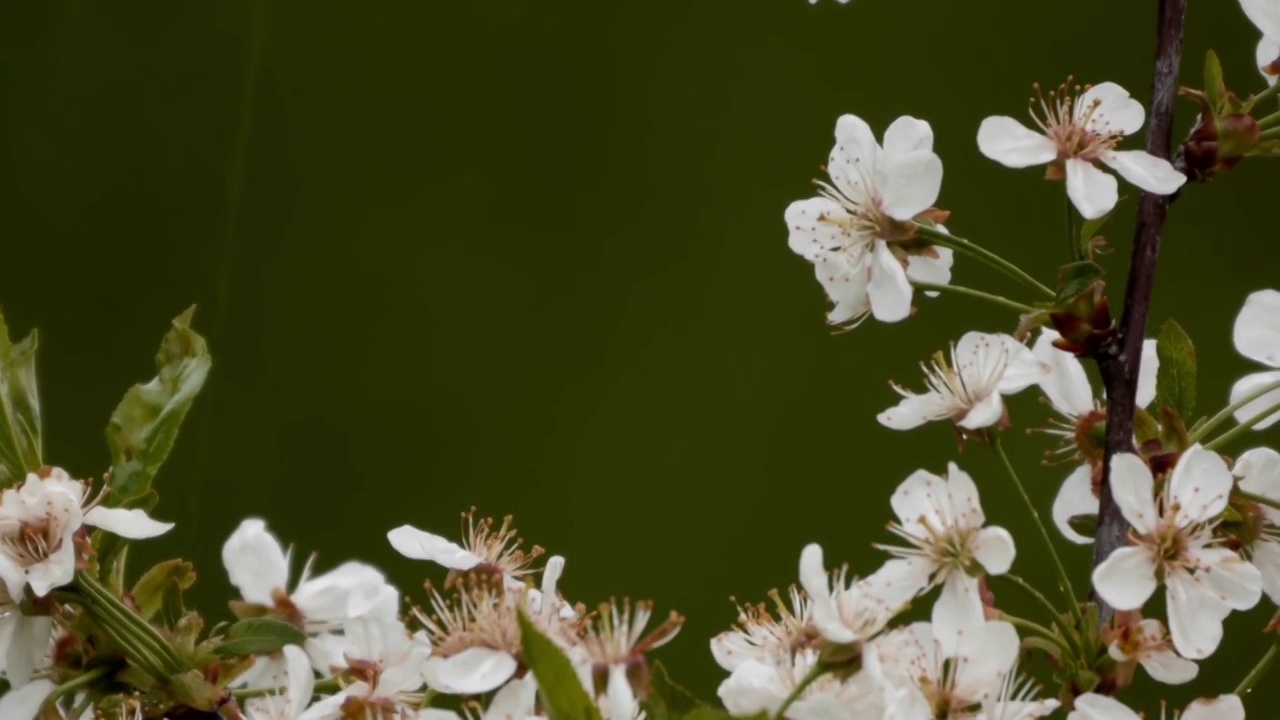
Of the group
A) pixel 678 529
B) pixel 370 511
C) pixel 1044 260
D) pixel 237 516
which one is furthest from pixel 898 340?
pixel 237 516

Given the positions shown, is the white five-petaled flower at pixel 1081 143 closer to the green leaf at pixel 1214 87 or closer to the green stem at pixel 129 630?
the green leaf at pixel 1214 87

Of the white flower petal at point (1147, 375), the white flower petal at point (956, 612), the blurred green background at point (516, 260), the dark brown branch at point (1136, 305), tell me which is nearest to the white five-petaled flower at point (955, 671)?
the white flower petal at point (956, 612)

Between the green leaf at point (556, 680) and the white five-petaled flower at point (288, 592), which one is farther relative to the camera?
the white five-petaled flower at point (288, 592)

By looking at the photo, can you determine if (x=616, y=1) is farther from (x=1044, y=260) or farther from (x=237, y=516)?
(x=237, y=516)

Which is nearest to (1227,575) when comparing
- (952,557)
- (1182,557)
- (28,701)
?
(1182,557)

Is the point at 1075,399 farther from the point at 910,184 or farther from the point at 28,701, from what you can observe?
the point at 28,701

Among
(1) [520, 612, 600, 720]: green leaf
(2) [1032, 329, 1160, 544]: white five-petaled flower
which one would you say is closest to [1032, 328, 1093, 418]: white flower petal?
(2) [1032, 329, 1160, 544]: white five-petaled flower
